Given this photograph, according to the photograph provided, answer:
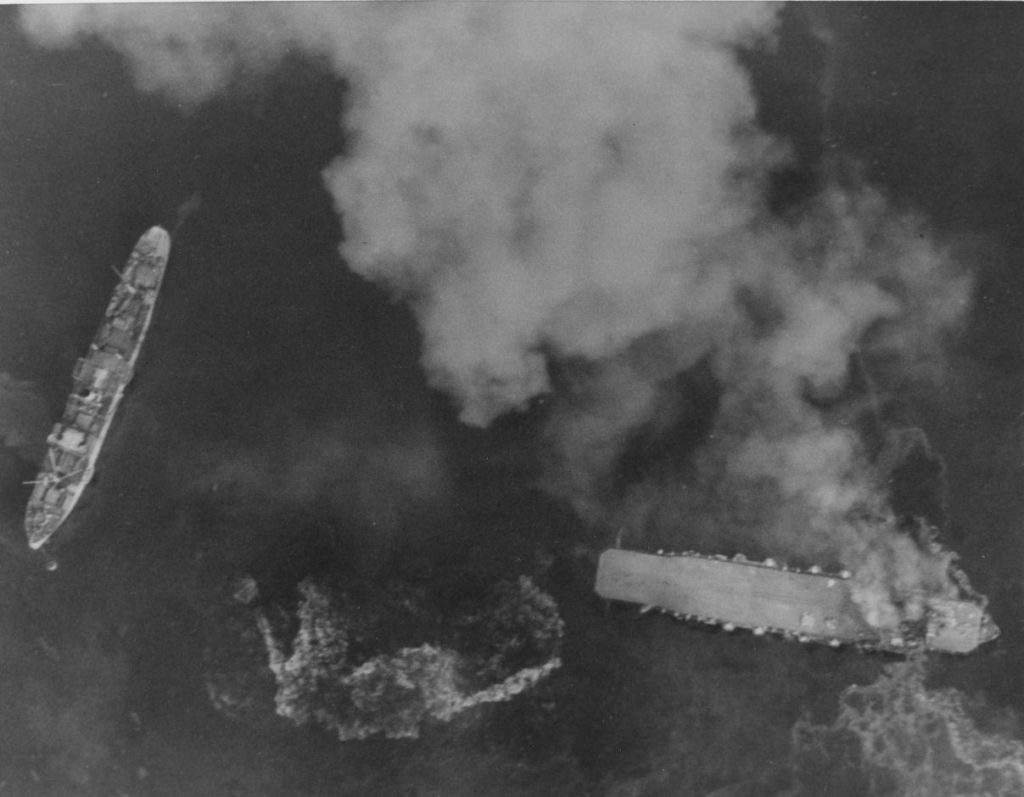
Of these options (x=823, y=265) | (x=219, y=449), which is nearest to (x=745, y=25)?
(x=823, y=265)

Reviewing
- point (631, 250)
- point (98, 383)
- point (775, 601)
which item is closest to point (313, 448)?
point (98, 383)

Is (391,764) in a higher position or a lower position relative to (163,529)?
lower

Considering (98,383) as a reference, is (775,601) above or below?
below

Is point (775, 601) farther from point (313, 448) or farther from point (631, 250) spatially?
point (313, 448)

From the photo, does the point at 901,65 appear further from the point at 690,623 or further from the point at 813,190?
the point at 690,623

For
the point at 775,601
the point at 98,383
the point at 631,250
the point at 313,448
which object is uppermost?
the point at 631,250

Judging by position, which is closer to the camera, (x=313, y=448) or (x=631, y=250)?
(x=631, y=250)

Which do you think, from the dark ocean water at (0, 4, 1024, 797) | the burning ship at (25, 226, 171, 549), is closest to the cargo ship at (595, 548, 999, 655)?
the dark ocean water at (0, 4, 1024, 797)
